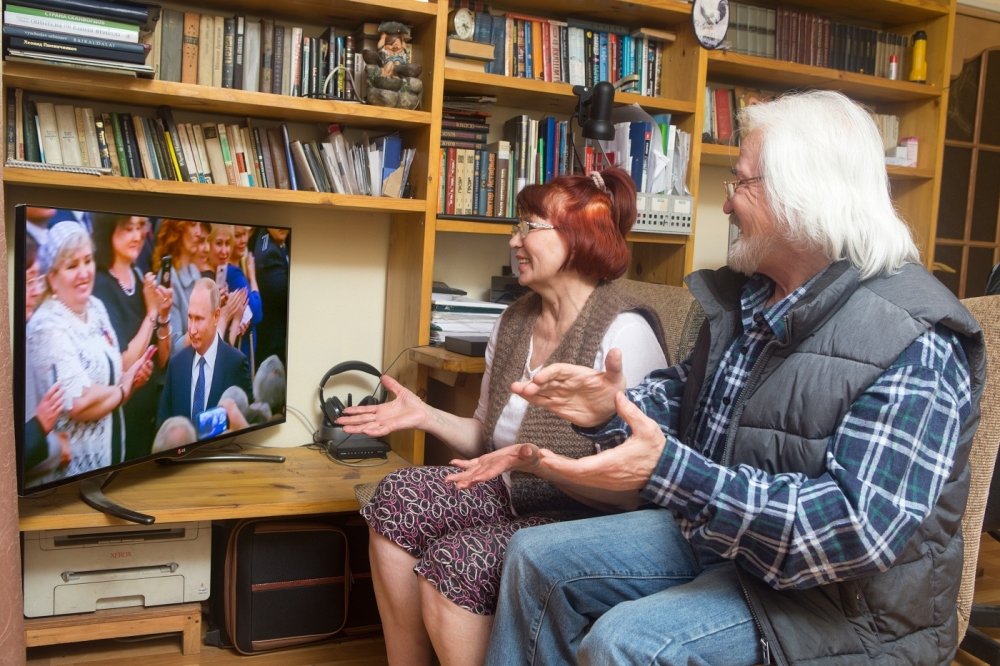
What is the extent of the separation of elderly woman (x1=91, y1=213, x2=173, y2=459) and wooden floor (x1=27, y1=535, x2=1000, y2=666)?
1.73ft

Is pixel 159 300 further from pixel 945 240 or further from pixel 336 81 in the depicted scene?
pixel 945 240

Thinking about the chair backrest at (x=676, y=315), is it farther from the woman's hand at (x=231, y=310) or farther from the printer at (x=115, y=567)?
the printer at (x=115, y=567)

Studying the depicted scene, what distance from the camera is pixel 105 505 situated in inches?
78.0

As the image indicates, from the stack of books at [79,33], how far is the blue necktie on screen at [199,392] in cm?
71

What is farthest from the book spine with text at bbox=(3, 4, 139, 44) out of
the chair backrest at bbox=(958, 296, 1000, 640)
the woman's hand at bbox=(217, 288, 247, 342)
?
the chair backrest at bbox=(958, 296, 1000, 640)

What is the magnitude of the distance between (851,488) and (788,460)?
13 centimetres

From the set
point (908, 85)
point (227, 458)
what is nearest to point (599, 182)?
point (227, 458)

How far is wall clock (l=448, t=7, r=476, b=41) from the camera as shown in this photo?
2525 mm

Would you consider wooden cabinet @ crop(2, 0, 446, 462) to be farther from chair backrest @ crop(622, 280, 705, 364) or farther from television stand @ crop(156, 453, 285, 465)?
chair backrest @ crop(622, 280, 705, 364)

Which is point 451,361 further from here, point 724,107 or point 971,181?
point 971,181

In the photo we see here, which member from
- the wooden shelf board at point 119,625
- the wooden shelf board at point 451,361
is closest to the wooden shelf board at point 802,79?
the wooden shelf board at point 451,361

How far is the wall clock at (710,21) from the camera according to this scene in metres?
2.68

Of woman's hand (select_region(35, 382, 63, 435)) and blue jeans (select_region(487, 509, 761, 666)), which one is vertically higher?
woman's hand (select_region(35, 382, 63, 435))

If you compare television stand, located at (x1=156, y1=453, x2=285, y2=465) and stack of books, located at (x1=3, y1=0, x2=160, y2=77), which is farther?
television stand, located at (x1=156, y1=453, x2=285, y2=465)
